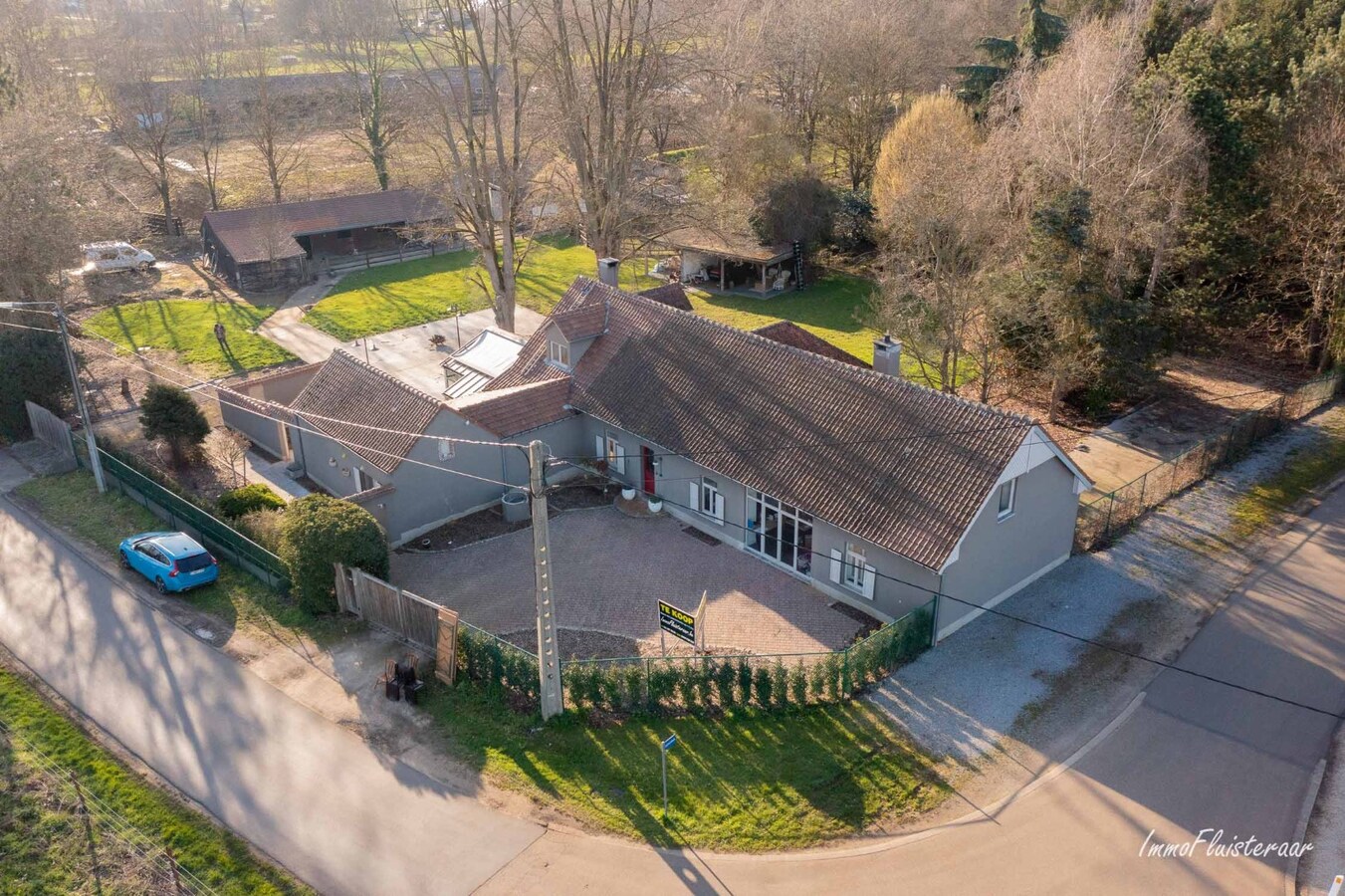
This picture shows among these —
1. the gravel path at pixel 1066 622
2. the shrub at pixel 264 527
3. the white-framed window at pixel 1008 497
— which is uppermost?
the white-framed window at pixel 1008 497

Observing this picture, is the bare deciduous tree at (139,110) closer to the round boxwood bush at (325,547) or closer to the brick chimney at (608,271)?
the brick chimney at (608,271)

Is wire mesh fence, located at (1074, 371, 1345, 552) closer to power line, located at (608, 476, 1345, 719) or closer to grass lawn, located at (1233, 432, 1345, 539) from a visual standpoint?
grass lawn, located at (1233, 432, 1345, 539)

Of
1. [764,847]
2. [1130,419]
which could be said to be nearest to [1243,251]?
[1130,419]

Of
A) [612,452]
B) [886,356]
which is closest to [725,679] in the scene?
[886,356]

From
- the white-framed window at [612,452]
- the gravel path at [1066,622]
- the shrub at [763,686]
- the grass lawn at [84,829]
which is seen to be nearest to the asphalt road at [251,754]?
the grass lawn at [84,829]

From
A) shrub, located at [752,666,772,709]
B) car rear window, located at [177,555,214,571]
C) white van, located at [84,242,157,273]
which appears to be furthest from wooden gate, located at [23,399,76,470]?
shrub, located at [752,666,772,709]

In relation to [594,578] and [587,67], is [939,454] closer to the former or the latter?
[594,578]

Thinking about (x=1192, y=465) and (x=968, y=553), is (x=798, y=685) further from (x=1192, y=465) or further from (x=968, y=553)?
(x=1192, y=465)
